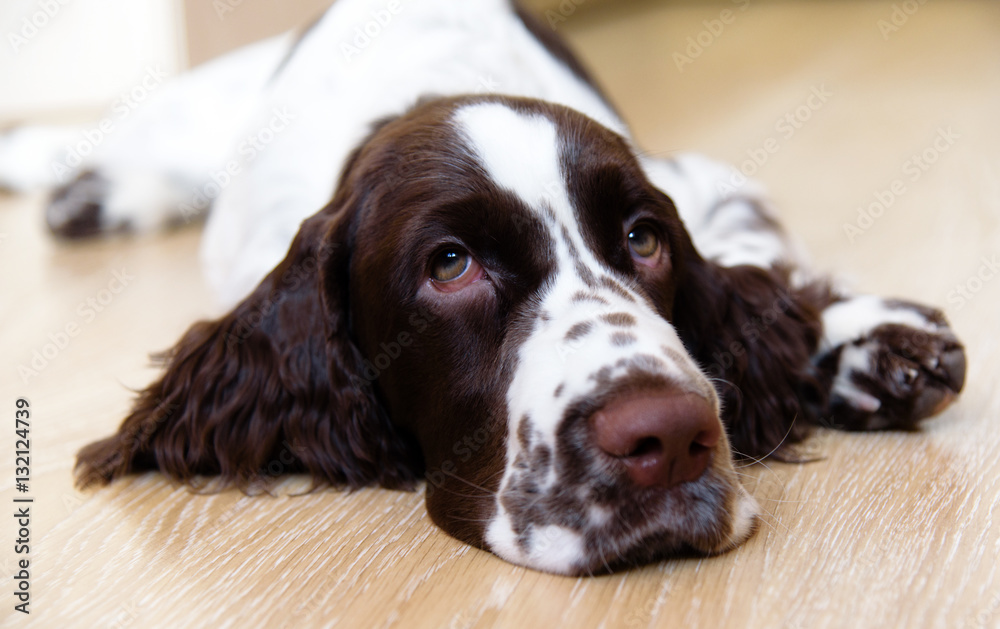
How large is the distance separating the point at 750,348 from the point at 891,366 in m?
0.30

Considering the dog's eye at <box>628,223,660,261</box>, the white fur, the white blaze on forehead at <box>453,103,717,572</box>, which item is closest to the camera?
the white blaze on forehead at <box>453,103,717,572</box>

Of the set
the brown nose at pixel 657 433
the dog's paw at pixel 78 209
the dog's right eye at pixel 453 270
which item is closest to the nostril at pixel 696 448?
the brown nose at pixel 657 433

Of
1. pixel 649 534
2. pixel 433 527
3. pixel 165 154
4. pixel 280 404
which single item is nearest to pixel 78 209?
pixel 165 154

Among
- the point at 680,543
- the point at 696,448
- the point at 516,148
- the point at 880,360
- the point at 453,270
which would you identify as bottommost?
the point at 880,360

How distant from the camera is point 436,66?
275 cm

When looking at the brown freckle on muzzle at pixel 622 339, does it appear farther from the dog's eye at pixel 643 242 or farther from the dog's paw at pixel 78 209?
the dog's paw at pixel 78 209

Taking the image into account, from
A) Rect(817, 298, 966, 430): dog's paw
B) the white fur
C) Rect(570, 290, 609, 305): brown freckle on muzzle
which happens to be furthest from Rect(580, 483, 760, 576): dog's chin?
the white fur

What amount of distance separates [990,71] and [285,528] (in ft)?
22.4

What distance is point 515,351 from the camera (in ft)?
5.33

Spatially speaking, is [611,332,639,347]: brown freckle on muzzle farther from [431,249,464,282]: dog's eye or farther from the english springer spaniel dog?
[431,249,464,282]: dog's eye

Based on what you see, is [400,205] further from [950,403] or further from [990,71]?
[990,71]

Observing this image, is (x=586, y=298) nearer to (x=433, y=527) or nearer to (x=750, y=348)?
(x=433, y=527)

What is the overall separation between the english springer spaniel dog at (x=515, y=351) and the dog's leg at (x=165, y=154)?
2.10 metres

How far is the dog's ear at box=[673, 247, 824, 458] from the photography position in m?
2.04
